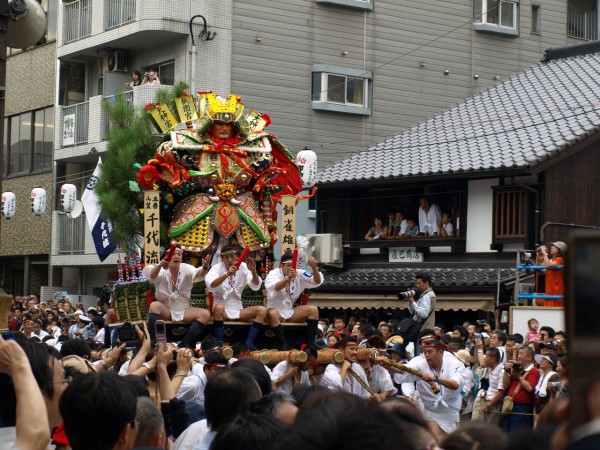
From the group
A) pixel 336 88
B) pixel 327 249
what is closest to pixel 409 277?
pixel 327 249

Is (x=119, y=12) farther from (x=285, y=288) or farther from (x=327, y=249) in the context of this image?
(x=285, y=288)

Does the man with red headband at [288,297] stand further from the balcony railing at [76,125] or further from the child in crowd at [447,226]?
the balcony railing at [76,125]

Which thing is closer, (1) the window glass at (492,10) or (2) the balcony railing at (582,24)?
(1) the window glass at (492,10)

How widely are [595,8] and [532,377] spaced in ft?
72.0

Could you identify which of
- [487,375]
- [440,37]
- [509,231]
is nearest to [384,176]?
[509,231]

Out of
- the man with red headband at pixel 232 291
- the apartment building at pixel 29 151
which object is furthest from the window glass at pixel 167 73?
the man with red headband at pixel 232 291

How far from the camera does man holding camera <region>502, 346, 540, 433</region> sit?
1305 cm

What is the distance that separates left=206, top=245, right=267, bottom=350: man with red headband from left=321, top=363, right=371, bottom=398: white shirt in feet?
4.80

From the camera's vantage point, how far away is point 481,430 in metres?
4.12

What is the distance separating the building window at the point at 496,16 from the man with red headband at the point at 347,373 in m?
20.1

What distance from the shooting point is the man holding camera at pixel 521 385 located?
13.0m

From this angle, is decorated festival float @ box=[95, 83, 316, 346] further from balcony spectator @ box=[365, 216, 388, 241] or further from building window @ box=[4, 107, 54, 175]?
building window @ box=[4, 107, 54, 175]

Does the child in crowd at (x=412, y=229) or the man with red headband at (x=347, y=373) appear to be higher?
the child in crowd at (x=412, y=229)

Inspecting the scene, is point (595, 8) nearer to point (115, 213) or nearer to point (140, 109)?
point (140, 109)
